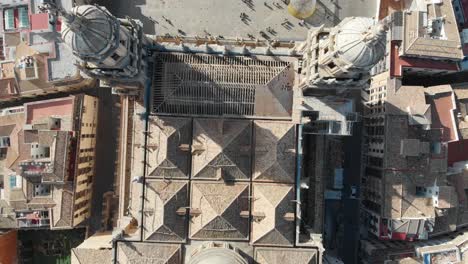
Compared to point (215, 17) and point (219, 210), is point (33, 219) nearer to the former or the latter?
point (219, 210)

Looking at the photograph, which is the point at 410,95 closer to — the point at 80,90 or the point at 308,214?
the point at 308,214

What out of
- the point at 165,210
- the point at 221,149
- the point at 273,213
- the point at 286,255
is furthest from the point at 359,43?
the point at 165,210

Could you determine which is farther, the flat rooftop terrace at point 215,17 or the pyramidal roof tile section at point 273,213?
the flat rooftop terrace at point 215,17

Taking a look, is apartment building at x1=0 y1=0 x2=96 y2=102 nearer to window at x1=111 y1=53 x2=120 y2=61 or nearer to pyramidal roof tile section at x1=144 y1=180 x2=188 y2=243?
pyramidal roof tile section at x1=144 y1=180 x2=188 y2=243

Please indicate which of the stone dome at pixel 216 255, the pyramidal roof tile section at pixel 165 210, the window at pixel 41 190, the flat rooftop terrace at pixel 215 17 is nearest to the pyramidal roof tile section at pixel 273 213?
the stone dome at pixel 216 255

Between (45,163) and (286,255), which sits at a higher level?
(45,163)

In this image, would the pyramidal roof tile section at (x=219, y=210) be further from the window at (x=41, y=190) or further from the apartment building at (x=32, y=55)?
the apartment building at (x=32, y=55)
